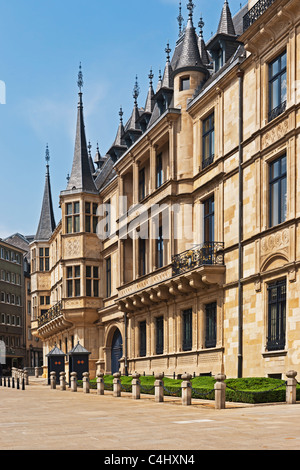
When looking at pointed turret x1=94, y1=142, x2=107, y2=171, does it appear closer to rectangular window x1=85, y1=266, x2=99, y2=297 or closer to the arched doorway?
rectangular window x1=85, y1=266, x2=99, y2=297

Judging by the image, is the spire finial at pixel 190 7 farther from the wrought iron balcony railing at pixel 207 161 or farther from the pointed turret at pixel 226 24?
the wrought iron balcony railing at pixel 207 161

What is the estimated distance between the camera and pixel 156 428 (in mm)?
14289

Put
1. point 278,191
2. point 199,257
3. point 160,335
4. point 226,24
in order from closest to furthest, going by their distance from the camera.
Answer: point 278,191 → point 199,257 → point 226,24 → point 160,335

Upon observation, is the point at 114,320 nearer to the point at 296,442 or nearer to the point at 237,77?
the point at 237,77

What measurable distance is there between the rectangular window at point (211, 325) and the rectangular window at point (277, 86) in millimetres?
9209

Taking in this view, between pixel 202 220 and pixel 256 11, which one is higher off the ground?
pixel 256 11

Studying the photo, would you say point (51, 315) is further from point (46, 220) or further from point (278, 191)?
point (278, 191)

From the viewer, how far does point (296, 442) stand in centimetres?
1120

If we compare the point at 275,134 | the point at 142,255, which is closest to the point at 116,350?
the point at 142,255

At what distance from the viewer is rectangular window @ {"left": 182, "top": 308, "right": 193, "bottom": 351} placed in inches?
1304

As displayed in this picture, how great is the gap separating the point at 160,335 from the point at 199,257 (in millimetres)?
7627

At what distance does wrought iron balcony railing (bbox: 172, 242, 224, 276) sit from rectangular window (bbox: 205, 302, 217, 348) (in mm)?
1974

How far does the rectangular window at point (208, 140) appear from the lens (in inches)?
1268

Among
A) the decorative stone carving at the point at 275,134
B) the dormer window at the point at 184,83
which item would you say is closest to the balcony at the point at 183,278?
the decorative stone carving at the point at 275,134
